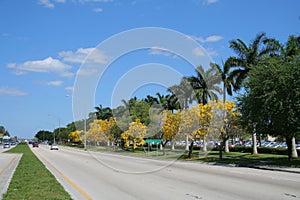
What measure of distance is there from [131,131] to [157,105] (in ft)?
82.0

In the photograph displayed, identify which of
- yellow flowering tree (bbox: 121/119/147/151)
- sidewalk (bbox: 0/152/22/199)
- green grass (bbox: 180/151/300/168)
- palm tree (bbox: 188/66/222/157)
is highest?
palm tree (bbox: 188/66/222/157)

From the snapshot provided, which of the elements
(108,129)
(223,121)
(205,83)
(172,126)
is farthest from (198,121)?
(108,129)

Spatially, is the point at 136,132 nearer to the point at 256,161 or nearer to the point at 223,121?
the point at 223,121

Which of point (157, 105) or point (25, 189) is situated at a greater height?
point (157, 105)

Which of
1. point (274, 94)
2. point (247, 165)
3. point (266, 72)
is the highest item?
point (266, 72)

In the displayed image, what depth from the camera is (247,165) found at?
89.9 feet

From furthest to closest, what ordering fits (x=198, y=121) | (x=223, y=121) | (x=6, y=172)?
(x=198, y=121) < (x=223, y=121) < (x=6, y=172)

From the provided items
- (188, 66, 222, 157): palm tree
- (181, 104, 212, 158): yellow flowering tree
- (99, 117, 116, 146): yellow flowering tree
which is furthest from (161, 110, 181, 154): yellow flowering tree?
(99, 117, 116, 146): yellow flowering tree

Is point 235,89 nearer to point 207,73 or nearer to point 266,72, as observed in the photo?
point 207,73

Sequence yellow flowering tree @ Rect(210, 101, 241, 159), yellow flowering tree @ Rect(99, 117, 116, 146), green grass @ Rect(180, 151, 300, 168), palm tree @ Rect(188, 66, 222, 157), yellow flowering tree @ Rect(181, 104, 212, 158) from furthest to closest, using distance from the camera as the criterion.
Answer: yellow flowering tree @ Rect(99, 117, 116, 146) < palm tree @ Rect(188, 66, 222, 157) < yellow flowering tree @ Rect(181, 104, 212, 158) < yellow flowering tree @ Rect(210, 101, 241, 159) < green grass @ Rect(180, 151, 300, 168)

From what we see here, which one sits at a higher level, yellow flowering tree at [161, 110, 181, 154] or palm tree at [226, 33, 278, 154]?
palm tree at [226, 33, 278, 154]

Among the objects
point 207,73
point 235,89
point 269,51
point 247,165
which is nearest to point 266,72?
point 247,165

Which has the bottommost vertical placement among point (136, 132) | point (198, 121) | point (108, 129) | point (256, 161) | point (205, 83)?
point (256, 161)

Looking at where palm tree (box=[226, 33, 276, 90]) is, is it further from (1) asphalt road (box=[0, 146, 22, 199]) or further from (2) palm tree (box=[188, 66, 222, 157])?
(1) asphalt road (box=[0, 146, 22, 199])
